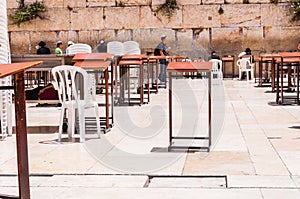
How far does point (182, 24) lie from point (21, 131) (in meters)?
15.8

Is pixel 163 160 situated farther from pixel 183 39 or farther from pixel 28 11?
pixel 28 11

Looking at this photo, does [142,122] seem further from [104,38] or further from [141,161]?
[104,38]

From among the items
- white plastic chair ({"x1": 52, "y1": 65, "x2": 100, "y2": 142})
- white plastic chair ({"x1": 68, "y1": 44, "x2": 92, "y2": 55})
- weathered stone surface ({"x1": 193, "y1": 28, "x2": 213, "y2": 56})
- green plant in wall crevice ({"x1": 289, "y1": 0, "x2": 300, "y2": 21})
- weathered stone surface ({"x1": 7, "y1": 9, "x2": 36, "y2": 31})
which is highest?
green plant in wall crevice ({"x1": 289, "y1": 0, "x2": 300, "y2": 21})

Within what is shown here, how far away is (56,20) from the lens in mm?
19297

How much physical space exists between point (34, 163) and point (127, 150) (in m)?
1.10

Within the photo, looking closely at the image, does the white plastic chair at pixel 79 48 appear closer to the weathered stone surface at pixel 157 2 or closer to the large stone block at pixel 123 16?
the large stone block at pixel 123 16

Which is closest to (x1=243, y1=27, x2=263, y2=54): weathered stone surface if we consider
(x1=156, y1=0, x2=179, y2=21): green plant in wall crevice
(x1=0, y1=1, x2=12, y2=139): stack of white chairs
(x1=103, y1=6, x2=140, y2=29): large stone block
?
(x1=156, y1=0, x2=179, y2=21): green plant in wall crevice

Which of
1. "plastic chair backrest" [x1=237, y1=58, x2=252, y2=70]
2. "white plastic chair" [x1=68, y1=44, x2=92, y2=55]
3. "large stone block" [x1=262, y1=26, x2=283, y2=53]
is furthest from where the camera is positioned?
"large stone block" [x1=262, y1=26, x2=283, y2=53]

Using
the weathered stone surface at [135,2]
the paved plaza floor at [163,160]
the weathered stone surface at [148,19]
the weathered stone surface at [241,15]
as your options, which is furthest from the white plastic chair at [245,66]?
the paved plaza floor at [163,160]

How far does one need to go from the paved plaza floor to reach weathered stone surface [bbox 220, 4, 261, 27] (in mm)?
10040

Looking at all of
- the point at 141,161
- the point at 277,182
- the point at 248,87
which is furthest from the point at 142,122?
the point at 248,87

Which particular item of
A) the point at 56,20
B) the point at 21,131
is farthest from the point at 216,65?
the point at 21,131

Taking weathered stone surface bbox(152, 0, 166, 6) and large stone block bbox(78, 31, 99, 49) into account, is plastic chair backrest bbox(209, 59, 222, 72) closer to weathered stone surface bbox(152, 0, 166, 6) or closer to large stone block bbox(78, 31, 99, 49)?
weathered stone surface bbox(152, 0, 166, 6)

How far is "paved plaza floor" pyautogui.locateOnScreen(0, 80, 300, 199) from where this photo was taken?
14.7 feet
